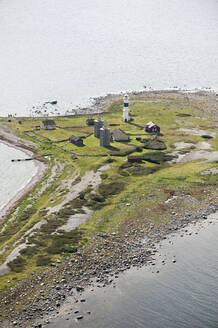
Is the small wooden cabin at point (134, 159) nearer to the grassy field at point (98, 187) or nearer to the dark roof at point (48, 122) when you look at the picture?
the grassy field at point (98, 187)

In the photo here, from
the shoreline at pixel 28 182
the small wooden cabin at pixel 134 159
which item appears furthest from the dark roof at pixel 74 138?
the small wooden cabin at pixel 134 159

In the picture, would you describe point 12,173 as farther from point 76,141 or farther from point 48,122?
point 48,122

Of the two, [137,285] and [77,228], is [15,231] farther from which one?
[137,285]

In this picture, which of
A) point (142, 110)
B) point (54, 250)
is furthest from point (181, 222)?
point (142, 110)

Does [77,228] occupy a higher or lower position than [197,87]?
lower

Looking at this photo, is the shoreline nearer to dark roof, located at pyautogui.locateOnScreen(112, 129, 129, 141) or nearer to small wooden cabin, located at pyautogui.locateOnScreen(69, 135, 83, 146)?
small wooden cabin, located at pyautogui.locateOnScreen(69, 135, 83, 146)

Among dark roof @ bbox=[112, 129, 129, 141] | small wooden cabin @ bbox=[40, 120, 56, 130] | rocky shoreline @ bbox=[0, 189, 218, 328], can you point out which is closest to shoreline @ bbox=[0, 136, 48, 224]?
small wooden cabin @ bbox=[40, 120, 56, 130]
